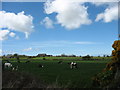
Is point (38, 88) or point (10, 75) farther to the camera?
point (10, 75)

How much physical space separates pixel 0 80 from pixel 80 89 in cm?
402

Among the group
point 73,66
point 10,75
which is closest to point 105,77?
point 10,75

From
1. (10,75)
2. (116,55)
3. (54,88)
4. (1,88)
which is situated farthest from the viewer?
(116,55)

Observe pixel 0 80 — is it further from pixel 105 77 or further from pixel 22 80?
pixel 105 77

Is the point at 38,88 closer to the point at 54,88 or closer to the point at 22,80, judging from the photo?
the point at 54,88

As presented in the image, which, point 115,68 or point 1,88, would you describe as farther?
point 115,68

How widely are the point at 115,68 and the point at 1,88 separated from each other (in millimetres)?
6737

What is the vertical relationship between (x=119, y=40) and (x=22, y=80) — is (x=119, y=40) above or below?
above

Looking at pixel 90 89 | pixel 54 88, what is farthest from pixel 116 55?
pixel 54 88

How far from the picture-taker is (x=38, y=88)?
30.2 ft

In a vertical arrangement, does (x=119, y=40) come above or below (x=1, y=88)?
above

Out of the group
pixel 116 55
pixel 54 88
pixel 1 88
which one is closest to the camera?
pixel 54 88

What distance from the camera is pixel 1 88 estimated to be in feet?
31.0

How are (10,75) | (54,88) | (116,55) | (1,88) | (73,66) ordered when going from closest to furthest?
(54,88), (1,88), (10,75), (116,55), (73,66)
